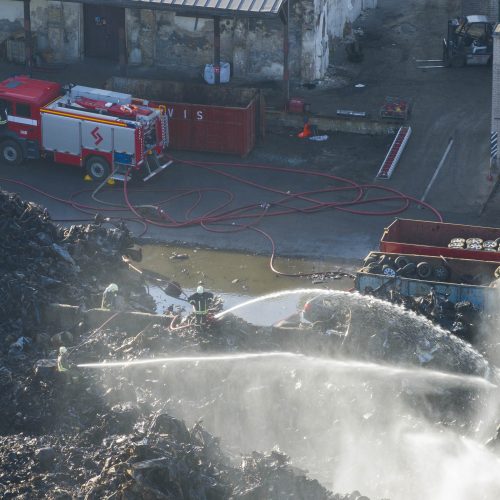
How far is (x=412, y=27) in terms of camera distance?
147ft

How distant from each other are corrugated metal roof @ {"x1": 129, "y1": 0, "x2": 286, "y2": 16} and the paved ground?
12.6ft

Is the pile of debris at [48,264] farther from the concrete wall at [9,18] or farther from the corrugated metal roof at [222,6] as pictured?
the concrete wall at [9,18]

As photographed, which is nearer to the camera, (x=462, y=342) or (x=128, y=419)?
(x=128, y=419)

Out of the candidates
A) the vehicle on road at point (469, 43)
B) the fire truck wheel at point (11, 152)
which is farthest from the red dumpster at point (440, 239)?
the vehicle on road at point (469, 43)

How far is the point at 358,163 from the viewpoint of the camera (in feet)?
112

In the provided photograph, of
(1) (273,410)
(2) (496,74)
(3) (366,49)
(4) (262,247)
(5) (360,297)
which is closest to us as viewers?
(1) (273,410)

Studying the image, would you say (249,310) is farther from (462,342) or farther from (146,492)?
(146,492)

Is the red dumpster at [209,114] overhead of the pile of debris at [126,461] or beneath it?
overhead

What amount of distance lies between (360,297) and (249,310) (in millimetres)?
3231

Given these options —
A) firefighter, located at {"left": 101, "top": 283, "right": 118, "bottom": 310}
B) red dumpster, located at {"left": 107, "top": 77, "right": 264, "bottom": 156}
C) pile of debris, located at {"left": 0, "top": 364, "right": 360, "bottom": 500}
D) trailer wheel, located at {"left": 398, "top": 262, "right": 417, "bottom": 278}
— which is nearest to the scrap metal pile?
pile of debris, located at {"left": 0, "top": 364, "right": 360, "bottom": 500}

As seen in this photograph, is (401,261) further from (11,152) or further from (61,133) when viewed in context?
(11,152)

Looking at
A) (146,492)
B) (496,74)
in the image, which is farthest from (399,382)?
(496,74)

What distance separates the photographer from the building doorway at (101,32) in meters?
40.7

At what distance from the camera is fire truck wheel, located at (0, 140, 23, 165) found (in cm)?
3416
